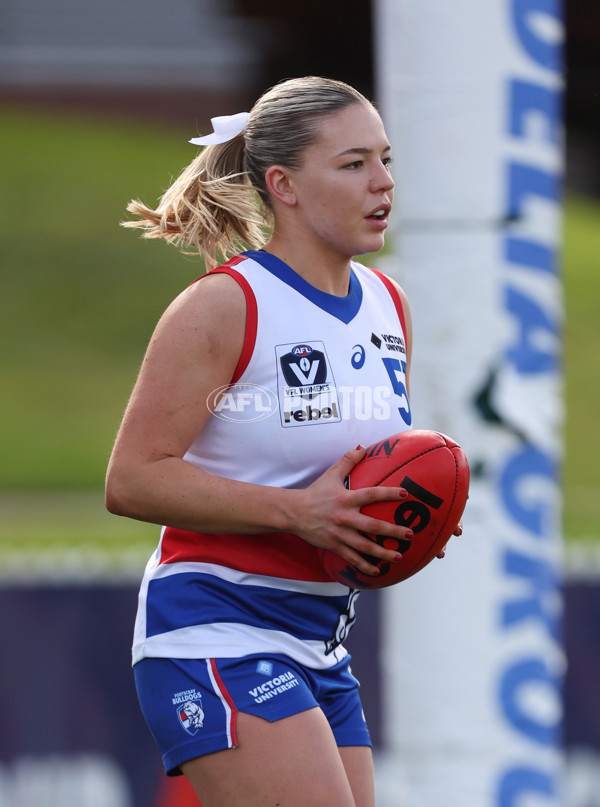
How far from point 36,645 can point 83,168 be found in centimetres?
1551

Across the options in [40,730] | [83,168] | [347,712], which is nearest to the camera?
[347,712]

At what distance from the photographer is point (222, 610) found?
2719mm

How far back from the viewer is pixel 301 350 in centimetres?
277

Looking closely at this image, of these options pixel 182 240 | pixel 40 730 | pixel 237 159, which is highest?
pixel 237 159

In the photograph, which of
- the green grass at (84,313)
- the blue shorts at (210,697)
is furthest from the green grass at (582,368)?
the blue shorts at (210,697)

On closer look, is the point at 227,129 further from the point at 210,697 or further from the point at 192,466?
the point at 210,697

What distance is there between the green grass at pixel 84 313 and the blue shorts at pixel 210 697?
6.17 m

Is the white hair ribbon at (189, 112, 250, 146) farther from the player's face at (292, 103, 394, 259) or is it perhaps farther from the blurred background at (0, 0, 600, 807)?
the blurred background at (0, 0, 600, 807)

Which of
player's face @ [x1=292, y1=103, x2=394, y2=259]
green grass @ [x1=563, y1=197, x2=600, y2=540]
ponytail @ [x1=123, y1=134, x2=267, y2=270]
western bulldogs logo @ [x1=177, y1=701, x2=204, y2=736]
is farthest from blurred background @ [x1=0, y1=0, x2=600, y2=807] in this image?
player's face @ [x1=292, y1=103, x2=394, y2=259]

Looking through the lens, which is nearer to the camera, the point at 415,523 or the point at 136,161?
the point at 415,523

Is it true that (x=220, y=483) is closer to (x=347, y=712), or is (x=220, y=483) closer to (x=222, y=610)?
(x=222, y=610)

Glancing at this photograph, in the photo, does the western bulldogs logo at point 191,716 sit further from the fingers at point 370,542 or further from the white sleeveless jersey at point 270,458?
the fingers at point 370,542

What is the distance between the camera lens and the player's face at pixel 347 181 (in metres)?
2.84

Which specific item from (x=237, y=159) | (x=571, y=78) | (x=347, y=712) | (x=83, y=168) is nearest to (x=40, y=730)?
(x=347, y=712)
